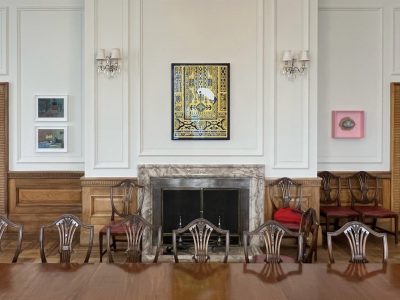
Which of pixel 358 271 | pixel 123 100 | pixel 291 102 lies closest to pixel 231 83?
pixel 291 102

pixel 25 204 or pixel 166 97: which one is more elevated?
pixel 166 97

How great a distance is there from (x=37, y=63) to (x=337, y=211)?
480 centimetres

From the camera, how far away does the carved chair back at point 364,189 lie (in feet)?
20.3

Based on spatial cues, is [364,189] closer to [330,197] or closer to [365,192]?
[365,192]

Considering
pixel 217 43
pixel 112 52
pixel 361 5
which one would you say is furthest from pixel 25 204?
pixel 361 5

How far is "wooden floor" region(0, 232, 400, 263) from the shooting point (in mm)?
5039

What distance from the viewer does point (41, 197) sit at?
6273 mm

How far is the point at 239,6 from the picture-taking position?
5.62m

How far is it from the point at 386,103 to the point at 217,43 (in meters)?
2.74

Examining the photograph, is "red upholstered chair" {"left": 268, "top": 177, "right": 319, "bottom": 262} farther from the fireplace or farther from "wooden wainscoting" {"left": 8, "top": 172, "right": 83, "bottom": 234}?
"wooden wainscoting" {"left": 8, "top": 172, "right": 83, "bottom": 234}

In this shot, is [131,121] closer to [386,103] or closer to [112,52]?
[112,52]

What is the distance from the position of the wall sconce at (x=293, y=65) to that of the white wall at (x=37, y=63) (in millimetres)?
→ 2953

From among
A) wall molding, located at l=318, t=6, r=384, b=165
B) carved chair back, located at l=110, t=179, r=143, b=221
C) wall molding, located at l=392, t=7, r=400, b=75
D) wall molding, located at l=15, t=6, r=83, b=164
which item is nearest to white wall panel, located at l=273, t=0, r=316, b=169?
wall molding, located at l=318, t=6, r=384, b=165

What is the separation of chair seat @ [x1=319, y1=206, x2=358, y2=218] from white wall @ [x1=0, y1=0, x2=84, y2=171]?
3582 millimetres
